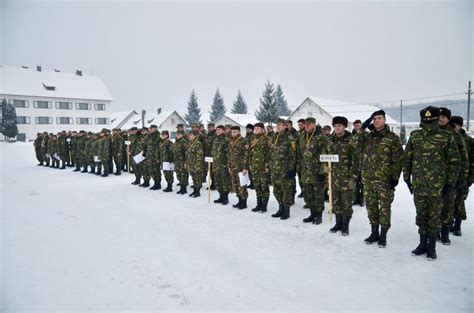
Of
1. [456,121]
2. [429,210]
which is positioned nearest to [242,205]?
[429,210]

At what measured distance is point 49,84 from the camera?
48625 millimetres

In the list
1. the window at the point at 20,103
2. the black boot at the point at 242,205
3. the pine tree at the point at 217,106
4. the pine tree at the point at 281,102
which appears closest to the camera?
the black boot at the point at 242,205

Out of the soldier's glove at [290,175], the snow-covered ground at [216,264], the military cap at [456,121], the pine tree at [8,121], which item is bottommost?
the snow-covered ground at [216,264]

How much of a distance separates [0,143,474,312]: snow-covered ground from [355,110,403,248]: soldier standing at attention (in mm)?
429

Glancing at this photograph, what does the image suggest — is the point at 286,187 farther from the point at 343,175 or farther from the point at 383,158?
the point at 383,158

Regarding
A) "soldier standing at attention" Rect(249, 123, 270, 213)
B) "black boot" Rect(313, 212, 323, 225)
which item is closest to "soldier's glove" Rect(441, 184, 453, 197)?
"black boot" Rect(313, 212, 323, 225)

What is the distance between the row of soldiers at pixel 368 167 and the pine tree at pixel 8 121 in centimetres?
4097

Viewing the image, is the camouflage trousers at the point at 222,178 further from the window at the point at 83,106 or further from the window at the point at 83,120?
the window at the point at 83,106

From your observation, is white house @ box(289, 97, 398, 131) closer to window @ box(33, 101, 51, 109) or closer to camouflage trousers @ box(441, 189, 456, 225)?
camouflage trousers @ box(441, 189, 456, 225)

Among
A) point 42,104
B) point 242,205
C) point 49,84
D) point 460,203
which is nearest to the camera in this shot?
point 460,203

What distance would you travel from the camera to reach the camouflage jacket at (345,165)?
17.9 feet

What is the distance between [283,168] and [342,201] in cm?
151

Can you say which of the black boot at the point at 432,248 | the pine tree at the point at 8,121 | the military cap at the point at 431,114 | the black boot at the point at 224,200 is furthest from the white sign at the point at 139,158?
the pine tree at the point at 8,121

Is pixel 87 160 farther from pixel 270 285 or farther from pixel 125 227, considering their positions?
pixel 270 285
